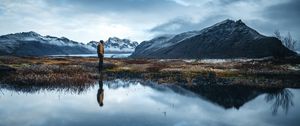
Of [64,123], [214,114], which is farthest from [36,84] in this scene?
[214,114]

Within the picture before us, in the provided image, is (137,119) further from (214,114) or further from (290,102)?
(290,102)

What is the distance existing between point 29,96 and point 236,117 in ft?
44.9

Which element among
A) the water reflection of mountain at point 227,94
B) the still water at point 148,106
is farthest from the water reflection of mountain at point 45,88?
the water reflection of mountain at point 227,94

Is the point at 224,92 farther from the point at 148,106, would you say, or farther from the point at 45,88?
the point at 45,88

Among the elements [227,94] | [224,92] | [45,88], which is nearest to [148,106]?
[227,94]

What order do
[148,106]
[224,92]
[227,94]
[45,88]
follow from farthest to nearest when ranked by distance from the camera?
1. [45,88]
2. [224,92]
3. [227,94]
4. [148,106]

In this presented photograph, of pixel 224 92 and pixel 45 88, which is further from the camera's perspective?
pixel 45 88

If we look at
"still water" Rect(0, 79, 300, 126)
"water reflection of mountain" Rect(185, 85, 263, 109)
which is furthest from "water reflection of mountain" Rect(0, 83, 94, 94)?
"water reflection of mountain" Rect(185, 85, 263, 109)

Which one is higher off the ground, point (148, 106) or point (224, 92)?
point (224, 92)

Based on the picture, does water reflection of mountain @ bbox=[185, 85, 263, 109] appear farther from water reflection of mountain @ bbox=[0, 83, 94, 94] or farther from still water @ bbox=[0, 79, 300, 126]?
water reflection of mountain @ bbox=[0, 83, 94, 94]

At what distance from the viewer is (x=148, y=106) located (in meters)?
19.9

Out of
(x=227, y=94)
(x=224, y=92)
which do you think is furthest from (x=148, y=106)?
(x=224, y=92)

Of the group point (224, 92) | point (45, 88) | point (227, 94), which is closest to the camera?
point (227, 94)

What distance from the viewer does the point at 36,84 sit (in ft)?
96.8
